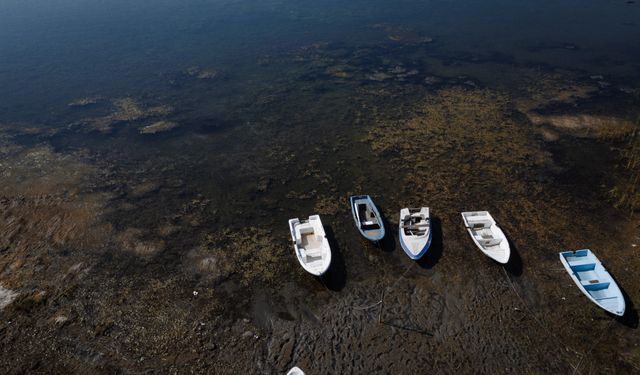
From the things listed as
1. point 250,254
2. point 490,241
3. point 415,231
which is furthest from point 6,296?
point 490,241

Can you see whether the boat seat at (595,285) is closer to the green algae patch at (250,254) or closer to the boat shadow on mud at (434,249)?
the boat shadow on mud at (434,249)

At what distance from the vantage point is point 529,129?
27672 mm

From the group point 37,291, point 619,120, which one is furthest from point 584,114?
point 37,291

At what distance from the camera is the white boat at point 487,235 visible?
17141mm

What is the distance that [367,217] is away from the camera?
2006 centimetres

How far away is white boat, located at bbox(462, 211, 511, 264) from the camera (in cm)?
1714

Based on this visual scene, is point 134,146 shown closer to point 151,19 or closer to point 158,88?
point 158,88

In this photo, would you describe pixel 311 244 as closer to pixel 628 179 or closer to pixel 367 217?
pixel 367 217

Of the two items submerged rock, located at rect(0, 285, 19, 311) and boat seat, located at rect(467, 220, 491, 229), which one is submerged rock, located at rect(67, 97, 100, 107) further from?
boat seat, located at rect(467, 220, 491, 229)

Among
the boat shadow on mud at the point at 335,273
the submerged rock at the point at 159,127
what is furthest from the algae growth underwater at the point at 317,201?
the submerged rock at the point at 159,127

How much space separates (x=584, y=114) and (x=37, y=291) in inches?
1440

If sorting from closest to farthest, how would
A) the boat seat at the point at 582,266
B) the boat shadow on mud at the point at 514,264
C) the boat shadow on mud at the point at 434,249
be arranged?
1. the boat seat at the point at 582,266
2. the boat shadow on mud at the point at 514,264
3. the boat shadow on mud at the point at 434,249

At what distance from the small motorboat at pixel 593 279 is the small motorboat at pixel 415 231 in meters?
5.88

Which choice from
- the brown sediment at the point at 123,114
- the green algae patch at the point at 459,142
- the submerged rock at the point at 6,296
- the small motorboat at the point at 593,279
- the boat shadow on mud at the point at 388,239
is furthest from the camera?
the brown sediment at the point at 123,114
